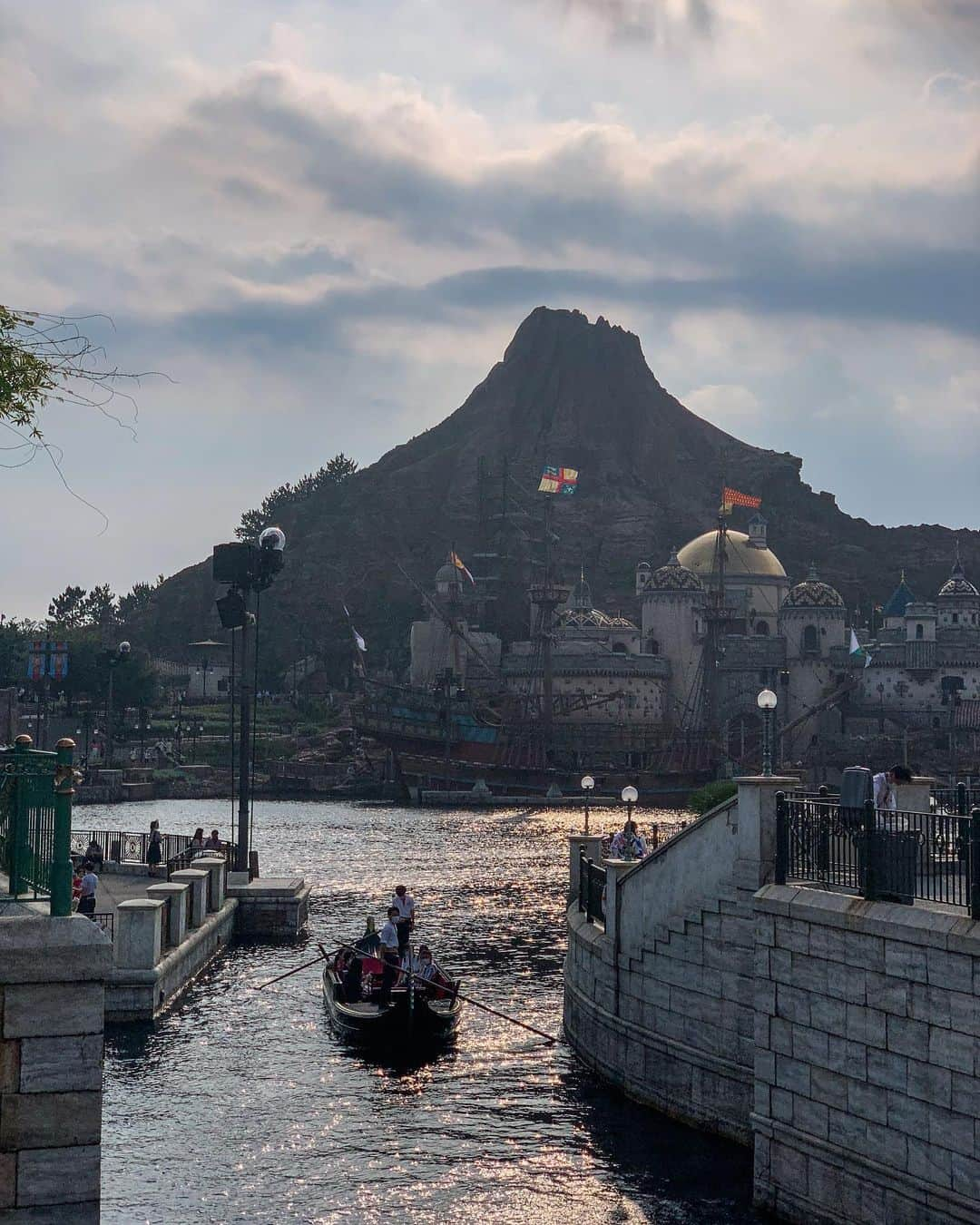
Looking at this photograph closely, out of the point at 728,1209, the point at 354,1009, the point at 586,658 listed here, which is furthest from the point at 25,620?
the point at 728,1209

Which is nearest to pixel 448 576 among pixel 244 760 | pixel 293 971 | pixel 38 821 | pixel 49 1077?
pixel 244 760

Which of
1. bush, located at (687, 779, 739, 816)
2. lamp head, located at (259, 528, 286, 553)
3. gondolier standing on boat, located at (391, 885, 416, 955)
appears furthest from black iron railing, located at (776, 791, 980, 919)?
bush, located at (687, 779, 739, 816)

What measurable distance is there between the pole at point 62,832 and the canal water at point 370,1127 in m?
9.85

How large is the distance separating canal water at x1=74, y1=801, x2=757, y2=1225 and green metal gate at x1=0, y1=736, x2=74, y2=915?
9.48 meters

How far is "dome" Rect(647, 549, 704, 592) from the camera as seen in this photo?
155m

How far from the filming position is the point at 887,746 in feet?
459

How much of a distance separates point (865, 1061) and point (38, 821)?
8.97m

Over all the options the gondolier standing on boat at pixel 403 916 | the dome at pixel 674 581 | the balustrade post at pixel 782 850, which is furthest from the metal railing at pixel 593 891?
the dome at pixel 674 581

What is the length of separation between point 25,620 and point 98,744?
93.0 ft

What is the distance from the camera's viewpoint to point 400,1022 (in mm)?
26031

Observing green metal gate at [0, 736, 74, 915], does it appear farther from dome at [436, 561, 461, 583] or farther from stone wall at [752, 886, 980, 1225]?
dome at [436, 561, 461, 583]

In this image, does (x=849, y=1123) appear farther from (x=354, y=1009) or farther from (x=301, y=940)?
(x=301, y=940)

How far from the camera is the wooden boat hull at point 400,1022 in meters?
25.9

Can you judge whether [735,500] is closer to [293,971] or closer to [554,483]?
[554,483]
